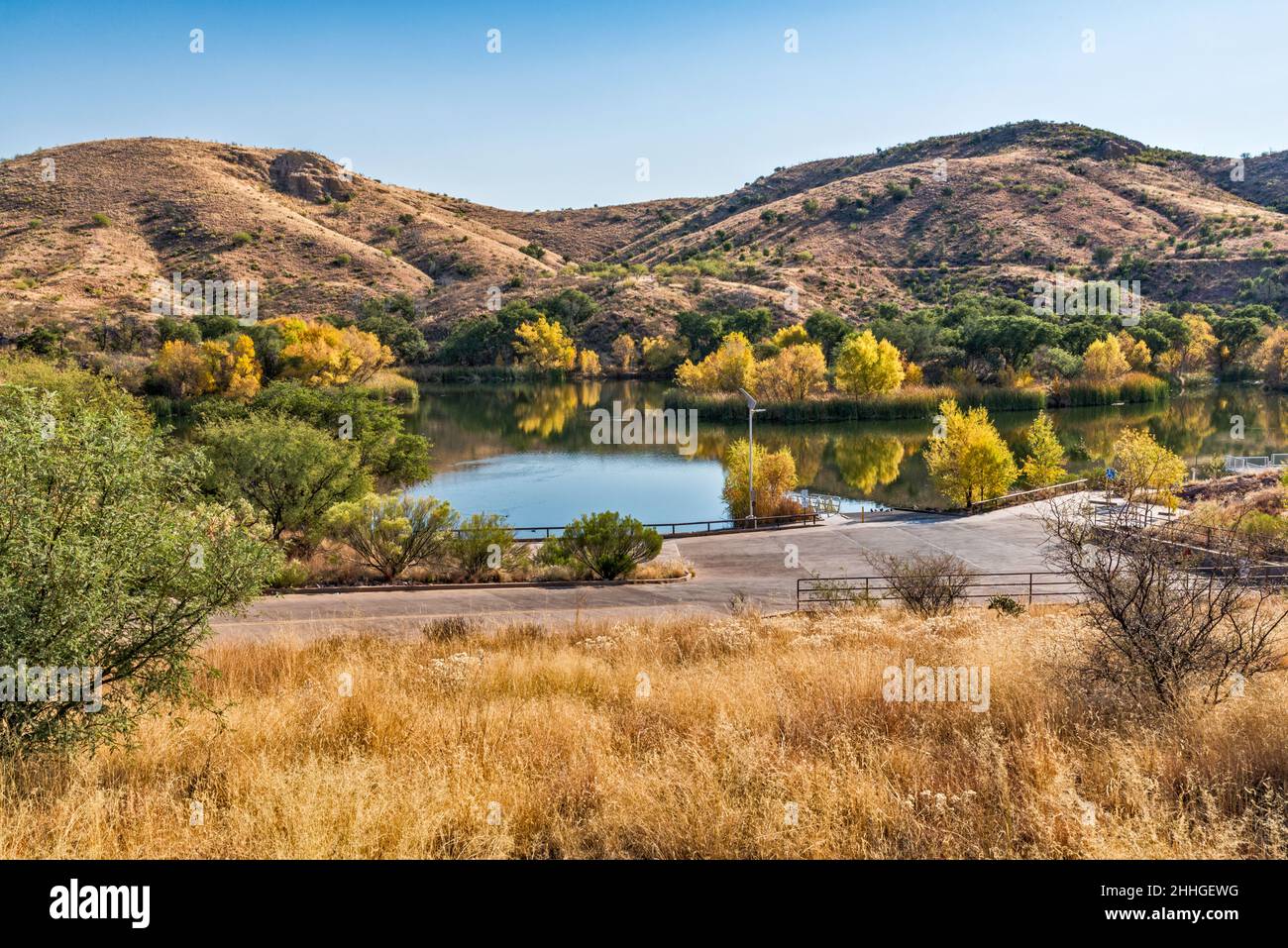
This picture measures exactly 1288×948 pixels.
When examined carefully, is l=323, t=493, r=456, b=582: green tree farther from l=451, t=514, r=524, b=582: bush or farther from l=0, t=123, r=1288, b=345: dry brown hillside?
l=0, t=123, r=1288, b=345: dry brown hillside

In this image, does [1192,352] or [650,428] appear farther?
[1192,352]

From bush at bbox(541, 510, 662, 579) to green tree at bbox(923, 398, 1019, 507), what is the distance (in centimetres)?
1646

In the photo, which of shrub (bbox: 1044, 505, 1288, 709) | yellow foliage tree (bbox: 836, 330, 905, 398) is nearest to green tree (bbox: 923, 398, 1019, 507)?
shrub (bbox: 1044, 505, 1288, 709)

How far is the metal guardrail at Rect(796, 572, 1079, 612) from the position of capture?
1847 centimetres

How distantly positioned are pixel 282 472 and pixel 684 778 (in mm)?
24573

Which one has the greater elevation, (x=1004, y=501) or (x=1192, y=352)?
(x=1192, y=352)

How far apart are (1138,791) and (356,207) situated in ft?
589

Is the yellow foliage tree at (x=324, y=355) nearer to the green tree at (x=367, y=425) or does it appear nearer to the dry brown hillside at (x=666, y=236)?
the dry brown hillside at (x=666, y=236)

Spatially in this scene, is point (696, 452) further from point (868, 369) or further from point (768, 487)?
point (768, 487)

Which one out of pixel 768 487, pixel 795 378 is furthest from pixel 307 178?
pixel 768 487

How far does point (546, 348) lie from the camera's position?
335 feet

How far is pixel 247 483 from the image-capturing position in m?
25.9

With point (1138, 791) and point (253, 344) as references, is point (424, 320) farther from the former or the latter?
point (1138, 791)

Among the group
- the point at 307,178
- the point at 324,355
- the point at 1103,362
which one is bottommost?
the point at 1103,362
